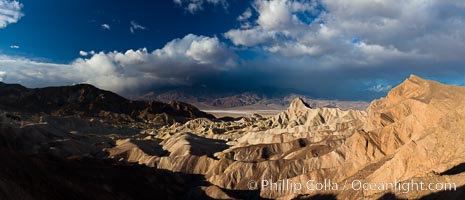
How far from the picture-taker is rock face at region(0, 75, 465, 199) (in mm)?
36719

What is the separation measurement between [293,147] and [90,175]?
48423 mm

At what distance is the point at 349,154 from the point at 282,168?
14.8m

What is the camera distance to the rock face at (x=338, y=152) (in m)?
36.7

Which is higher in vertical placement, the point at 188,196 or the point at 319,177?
the point at 319,177

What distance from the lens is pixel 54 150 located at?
3199 inches

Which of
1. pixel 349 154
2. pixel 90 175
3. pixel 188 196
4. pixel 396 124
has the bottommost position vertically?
pixel 188 196

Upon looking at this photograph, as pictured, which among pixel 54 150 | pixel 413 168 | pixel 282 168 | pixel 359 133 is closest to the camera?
pixel 413 168

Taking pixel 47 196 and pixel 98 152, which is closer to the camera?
pixel 47 196

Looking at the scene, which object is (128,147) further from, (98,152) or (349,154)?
(349,154)

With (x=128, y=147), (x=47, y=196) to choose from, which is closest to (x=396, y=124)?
(x=47, y=196)

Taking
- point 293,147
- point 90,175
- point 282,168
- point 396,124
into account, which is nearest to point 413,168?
point 396,124

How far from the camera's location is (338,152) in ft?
205

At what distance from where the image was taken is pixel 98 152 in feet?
318

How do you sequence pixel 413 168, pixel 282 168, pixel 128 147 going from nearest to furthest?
pixel 413 168 < pixel 282 168 < pixel 128 147
